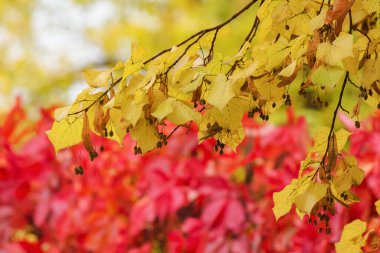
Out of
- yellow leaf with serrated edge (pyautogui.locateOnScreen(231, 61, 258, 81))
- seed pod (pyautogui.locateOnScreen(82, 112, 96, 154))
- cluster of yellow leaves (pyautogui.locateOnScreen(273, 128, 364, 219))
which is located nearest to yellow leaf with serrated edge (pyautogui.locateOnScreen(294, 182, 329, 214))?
cluster of yellow leaves (pyautogui.locateOnScreen(273, 128, 364, 219))

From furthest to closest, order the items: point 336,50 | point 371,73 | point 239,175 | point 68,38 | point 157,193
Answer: point 68,38 < point 239,175 < point 157,193 < point 371,73 < point 336,50

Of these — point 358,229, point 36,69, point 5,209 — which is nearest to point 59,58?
point 36,69

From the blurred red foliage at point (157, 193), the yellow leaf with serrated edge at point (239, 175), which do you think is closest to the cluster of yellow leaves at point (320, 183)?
the blurred red foliage at point (157, 193)

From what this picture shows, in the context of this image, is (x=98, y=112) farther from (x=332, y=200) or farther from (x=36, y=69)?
(x=36, y=69)

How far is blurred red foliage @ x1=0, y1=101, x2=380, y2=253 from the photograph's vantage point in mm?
2178

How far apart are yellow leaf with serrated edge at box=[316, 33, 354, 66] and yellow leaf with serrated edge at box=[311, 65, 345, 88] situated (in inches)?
0.6

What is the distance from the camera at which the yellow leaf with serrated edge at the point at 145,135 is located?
1.16m

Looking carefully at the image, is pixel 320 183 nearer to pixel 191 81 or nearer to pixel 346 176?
pixel 346 176

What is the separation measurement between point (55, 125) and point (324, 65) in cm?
48

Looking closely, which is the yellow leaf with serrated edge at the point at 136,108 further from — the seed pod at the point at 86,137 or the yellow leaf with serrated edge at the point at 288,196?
the yellow leaf with serrated edge at the point at 288,196

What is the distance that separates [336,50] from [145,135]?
35 centimetres

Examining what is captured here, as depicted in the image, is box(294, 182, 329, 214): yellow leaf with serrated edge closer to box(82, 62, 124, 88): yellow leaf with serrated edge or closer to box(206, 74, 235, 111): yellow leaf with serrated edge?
box(206, 74, 235, 111): yellow leaf with serrated edge

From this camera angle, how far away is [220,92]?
106 centimetres

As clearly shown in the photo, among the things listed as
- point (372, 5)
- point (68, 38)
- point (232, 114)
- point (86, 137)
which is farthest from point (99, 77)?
point (68, 38)
